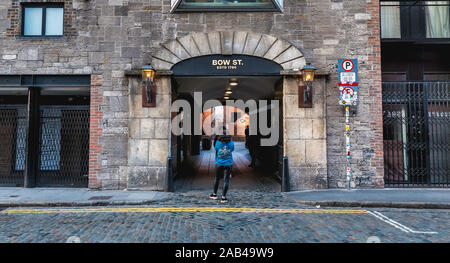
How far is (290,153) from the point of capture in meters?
8.18

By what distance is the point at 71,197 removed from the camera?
7.11m

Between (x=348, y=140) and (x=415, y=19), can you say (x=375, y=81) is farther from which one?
(x=415, y=19)

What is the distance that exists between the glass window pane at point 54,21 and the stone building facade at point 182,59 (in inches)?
13.6

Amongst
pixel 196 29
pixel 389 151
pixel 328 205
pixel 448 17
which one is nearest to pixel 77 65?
pixel 196 29

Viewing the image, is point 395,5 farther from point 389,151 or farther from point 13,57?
point 13,57

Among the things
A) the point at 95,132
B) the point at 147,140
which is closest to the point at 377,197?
the point at 147,140

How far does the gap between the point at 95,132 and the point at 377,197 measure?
340 inches

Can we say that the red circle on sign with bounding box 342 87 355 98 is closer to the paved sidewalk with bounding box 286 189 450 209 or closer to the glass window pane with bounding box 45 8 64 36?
the paved sidewalk with bounding box 286 189 450 209

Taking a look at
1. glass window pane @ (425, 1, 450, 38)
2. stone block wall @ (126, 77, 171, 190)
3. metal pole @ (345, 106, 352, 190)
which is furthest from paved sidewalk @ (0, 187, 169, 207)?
glass window pane @ (425, 1, 450, 38)

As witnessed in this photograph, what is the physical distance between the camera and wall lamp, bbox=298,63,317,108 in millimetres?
Result: 7770

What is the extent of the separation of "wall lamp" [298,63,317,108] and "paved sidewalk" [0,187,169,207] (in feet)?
16.7

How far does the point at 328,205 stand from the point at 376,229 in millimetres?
1792

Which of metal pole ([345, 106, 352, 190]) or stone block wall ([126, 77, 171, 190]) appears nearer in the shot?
metal pole ([345, 106, 352, 190])
